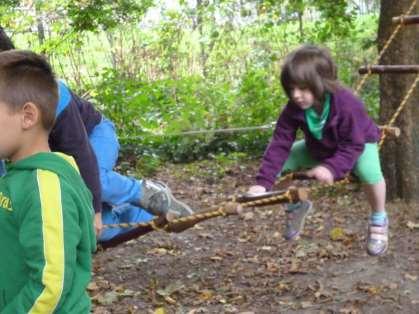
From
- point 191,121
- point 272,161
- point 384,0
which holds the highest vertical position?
point 384,0

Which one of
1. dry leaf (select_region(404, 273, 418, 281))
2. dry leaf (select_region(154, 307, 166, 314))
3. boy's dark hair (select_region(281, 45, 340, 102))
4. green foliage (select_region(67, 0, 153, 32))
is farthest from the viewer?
green foliage (select_region(67, 0, 153, 32))

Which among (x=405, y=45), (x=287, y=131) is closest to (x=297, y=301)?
(x=287, y=131)

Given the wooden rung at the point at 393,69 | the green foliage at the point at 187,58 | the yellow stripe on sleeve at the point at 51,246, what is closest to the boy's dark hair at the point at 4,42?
the yellow stripe on sleeve at the point at 51,246

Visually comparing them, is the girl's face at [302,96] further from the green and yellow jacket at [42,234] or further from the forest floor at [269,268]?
the green and yellow jacket at [42,234]

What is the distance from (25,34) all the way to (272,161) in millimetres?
7491

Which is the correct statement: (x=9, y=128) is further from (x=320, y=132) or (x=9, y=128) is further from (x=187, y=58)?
(x=187, y=58)

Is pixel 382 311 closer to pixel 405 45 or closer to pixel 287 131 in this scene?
pixel 287 131

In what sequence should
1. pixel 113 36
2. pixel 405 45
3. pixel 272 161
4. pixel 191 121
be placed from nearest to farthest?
pixel 272 161
pixel 405 45
pixel 191 121
pixel 113 36

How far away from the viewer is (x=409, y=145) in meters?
5.54

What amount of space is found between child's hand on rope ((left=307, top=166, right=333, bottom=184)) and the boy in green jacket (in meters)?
1.73

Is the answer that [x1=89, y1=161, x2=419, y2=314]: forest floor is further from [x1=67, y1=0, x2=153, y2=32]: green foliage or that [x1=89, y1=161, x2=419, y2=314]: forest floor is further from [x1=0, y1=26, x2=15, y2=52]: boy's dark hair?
[x1=67, y1=0, x2=153, y2=32]: green foliage

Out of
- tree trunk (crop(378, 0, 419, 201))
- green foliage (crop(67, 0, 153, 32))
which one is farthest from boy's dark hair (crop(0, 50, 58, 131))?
green foliage (crop(67, 0, 153, 32))

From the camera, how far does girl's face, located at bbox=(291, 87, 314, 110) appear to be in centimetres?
340

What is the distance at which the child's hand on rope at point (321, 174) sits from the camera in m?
3.38
